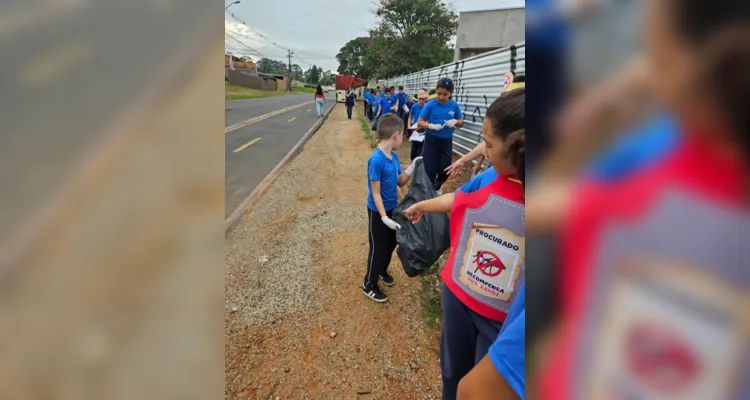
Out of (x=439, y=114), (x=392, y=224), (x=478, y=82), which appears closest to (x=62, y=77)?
(x=392, y=224)

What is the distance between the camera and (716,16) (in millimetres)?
260

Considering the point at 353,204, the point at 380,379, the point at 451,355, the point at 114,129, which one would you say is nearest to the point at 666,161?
the point at 114,129

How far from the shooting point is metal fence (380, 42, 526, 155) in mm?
6359

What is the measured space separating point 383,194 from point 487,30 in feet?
47.9

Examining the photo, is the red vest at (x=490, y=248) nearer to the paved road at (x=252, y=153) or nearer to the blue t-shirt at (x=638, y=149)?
the blue t-shirt at (x=638, y=149)

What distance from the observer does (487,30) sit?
48.5 feet

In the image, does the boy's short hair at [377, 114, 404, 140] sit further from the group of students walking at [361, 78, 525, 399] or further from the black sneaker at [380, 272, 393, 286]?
the black sneaker at [380, 272, 393, 286]

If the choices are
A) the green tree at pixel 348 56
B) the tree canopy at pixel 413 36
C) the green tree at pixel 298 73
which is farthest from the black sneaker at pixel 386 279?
the green tree at pixel 298 73

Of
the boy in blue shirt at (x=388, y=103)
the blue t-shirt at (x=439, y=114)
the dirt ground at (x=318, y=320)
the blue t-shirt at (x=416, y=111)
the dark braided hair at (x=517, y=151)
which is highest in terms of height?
the boy in blue shirt at (x=388, y=103)

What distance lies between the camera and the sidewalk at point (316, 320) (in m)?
2.38

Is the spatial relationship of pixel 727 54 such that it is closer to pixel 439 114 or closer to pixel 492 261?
pixel 492 261

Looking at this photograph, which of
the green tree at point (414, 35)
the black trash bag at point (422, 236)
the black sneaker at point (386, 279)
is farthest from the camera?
the green tree at point (414, 35)

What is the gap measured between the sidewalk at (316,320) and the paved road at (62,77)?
7.40 ft

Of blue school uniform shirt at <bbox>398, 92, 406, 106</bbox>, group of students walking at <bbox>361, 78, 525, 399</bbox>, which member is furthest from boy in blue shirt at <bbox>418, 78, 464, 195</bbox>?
blue school uniform shirt at <bbox>398, 92, 406, 106</bbox>
